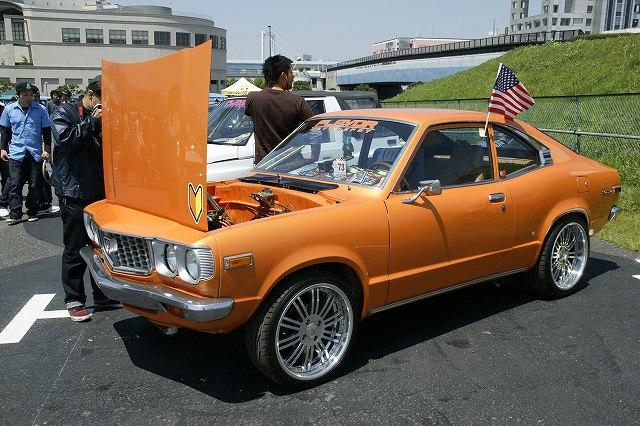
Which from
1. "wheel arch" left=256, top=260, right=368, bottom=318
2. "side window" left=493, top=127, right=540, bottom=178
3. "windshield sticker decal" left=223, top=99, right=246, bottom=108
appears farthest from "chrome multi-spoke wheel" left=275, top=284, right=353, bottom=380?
"windshield sticker decal" left=223, top=99, right=246, bottom=108

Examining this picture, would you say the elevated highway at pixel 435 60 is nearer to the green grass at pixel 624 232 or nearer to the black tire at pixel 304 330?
the green grass at pixel 624 232

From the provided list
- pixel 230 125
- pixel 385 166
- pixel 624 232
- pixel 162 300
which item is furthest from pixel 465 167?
pixel 230 125

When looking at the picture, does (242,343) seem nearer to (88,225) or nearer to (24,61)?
(88,225)

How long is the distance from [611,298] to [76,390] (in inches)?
171

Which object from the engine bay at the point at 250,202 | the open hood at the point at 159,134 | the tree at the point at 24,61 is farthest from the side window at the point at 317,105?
the tree at the point at 24,61

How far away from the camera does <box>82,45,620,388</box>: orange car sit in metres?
3.21

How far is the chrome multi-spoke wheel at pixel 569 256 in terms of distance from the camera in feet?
16.4

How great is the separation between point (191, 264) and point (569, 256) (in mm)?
3546

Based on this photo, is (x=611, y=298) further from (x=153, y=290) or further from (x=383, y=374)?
(x=153, y=290)

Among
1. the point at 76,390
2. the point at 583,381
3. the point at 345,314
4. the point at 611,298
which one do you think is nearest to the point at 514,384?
the point at 583,381

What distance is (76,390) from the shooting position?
11.5ft

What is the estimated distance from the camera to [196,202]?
3.24 m

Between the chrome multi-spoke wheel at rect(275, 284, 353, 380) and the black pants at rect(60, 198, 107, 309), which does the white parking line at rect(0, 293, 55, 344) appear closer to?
the black pants at rect(60, 198, 107, 309)

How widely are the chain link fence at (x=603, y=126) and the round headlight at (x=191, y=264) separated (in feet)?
29.7
